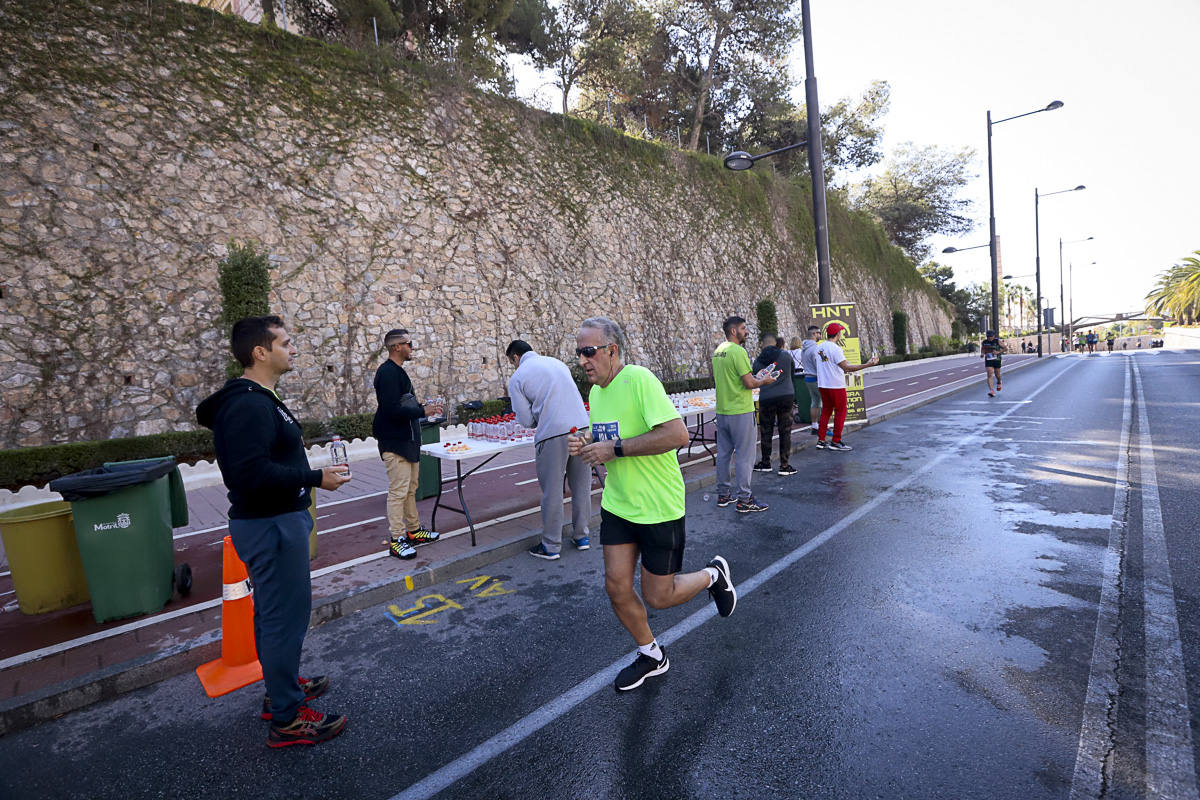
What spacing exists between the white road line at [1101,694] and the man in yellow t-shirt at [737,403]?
3.00 metres

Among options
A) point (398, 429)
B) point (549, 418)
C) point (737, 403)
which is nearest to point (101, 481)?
point (398, 429)

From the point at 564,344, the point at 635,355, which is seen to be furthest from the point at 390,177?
the point at 635,355

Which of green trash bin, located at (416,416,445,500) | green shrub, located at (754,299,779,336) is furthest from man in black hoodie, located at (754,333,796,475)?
green shrub, located at (754,299,779,336)

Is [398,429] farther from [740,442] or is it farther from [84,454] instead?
Result: [84,454]

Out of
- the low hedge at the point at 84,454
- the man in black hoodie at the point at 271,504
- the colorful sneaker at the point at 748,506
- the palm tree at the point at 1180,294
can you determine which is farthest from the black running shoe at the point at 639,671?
the palm tree at the point at 1180,294

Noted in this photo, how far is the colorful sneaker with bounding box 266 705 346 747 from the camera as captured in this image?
2.92 metres

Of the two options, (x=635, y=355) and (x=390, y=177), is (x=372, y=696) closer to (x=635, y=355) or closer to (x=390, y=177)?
(x=390, y=177)

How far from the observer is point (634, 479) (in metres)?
3.15

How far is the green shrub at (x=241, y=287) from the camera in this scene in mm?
10836

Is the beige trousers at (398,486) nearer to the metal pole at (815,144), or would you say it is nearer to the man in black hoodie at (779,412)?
the man in black hoodie at (779,412)

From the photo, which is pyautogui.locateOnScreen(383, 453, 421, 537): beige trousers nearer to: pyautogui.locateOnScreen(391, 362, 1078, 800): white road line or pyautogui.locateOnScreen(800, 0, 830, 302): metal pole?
pyautogui.locateOnScreen(391, 362, 1078, 800): white road line

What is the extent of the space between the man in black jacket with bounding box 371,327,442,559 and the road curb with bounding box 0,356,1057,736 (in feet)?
1.57

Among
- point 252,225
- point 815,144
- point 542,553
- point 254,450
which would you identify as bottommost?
point 542,553

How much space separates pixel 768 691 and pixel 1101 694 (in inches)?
65.4
